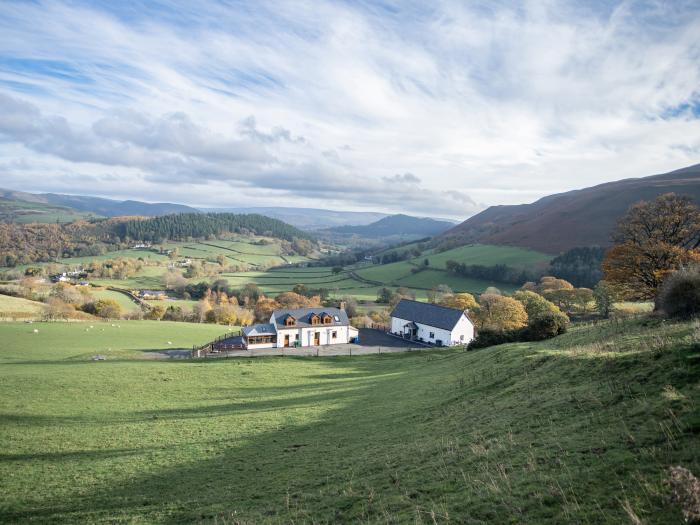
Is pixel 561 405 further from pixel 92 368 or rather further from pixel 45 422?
pixel 92 368

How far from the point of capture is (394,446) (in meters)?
15.2

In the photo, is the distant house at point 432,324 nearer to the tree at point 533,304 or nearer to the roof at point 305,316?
the tree at point 533,304

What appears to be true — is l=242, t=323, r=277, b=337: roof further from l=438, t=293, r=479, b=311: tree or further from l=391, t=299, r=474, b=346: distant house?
l=438, t=293, r=479, b=311: tree

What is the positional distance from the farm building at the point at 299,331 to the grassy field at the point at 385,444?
1285 inches

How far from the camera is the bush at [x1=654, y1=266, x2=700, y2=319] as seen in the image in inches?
854

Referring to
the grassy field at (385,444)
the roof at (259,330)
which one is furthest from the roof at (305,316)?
the grassy field at (385,444)

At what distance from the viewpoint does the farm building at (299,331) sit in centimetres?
6425

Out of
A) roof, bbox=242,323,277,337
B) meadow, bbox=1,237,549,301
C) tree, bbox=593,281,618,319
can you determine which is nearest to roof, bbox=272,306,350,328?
roof, bbox=242,323,277,337

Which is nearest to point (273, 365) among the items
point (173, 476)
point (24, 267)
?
point (173, 476)

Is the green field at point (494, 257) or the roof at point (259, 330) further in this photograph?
the green field at point (494, 257)

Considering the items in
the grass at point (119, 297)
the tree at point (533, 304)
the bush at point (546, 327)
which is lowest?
the grass at point (119, 297)

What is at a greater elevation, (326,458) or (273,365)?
(326,458)

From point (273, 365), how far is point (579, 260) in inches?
4444

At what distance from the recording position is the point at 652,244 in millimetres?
34781
